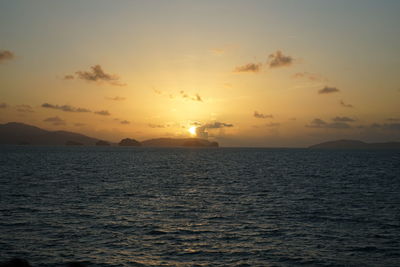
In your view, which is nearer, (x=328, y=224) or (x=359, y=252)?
(x=359, y=252)

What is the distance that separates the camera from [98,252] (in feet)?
77.7

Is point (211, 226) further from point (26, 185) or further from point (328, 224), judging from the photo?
point (26, 185)

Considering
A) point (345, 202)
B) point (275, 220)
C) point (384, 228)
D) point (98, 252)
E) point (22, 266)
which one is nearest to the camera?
point (22, 266)

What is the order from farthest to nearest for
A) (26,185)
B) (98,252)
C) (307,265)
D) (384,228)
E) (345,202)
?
(26,185)
(345,202)
(384,228)
(98,252)
(307,265)

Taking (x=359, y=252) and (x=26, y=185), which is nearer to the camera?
(x=359, y=252)

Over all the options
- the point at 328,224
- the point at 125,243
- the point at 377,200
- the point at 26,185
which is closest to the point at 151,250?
Result: the point at 125,243

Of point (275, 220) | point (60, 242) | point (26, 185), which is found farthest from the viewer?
point (26, 185)

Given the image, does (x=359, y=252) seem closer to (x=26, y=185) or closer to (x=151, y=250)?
(x=151, y=250)

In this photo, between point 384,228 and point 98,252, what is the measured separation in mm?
24332

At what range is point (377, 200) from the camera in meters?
47.3

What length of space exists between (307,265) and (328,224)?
39.8 feet

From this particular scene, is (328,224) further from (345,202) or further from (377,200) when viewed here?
(377,200)

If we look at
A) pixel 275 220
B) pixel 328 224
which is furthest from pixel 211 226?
pixel 328 224

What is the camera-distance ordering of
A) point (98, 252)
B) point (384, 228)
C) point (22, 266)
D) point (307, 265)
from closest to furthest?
point (22, 266) → point (307, 265) → point (98, 252) → point (384, 228)
